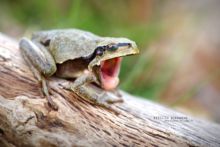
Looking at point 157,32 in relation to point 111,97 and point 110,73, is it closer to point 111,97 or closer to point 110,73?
point 110,73

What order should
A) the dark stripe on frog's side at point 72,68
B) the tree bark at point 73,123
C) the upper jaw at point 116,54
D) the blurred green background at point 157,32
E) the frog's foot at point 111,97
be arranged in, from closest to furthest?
the tree bark at point 73,123
the upper jaw at point 116,54
the frog's foot at point 111,97
the dark stripe on frog's side at point 72,68
the blurred green background at point 157,32

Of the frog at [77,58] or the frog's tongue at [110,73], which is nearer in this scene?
the frog at [77,58]

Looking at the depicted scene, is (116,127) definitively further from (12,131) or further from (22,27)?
(22,27)

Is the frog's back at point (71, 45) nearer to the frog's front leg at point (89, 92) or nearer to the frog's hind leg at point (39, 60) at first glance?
the frog's hind leg at point (39, 60)

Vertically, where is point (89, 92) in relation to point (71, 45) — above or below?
below

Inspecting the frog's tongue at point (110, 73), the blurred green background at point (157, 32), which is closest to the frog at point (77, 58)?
the frog's tongue at point (110, 73)

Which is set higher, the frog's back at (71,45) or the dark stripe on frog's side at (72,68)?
the frog's back at (71,45)

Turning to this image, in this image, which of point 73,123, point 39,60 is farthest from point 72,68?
point 73,123
